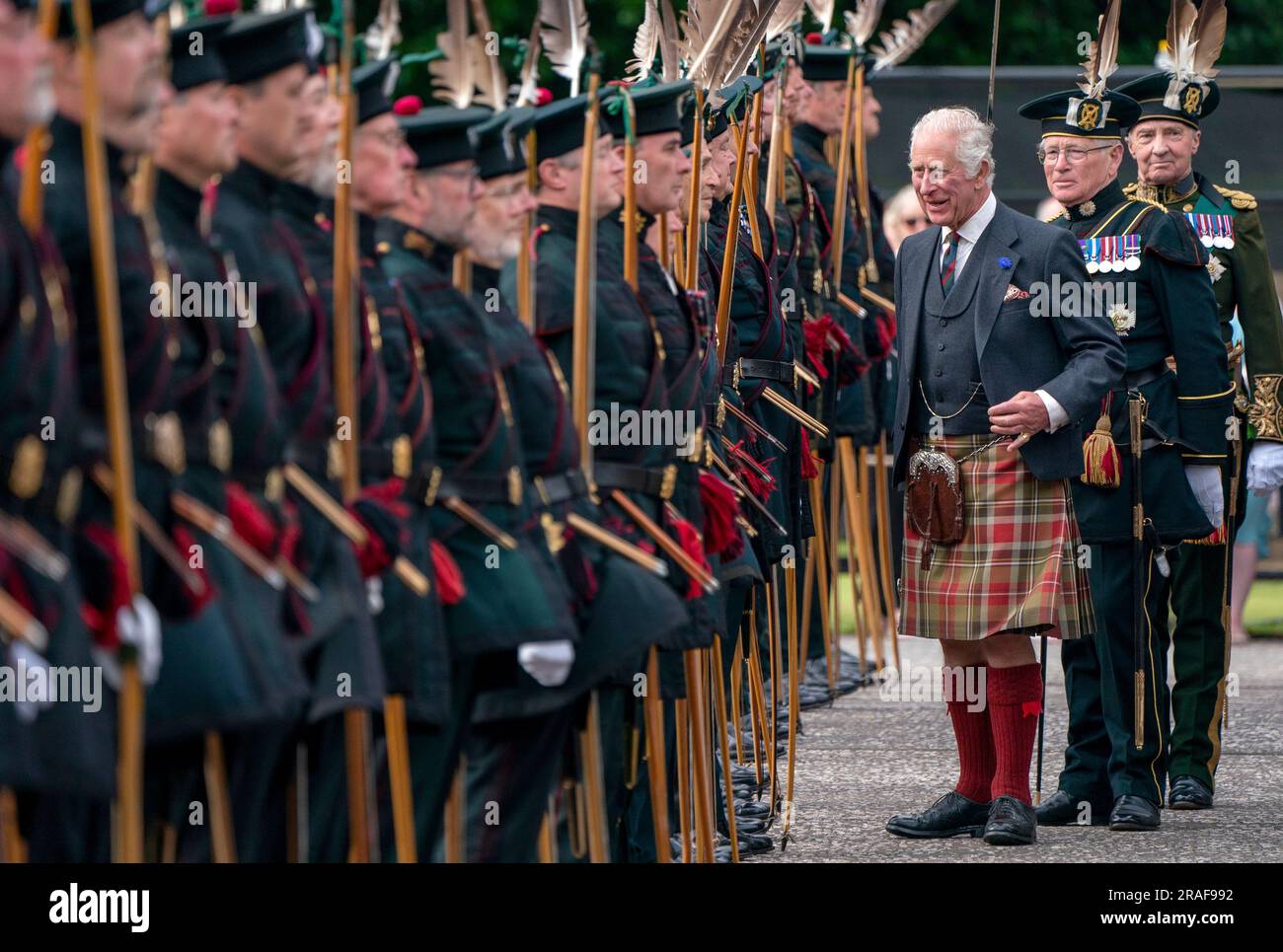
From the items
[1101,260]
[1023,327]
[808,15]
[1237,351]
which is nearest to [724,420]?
[1023,327]

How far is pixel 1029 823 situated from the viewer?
23.0 feet

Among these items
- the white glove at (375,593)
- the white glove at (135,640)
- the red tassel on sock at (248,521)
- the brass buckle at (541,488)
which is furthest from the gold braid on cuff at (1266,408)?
the white glove at (135,640)

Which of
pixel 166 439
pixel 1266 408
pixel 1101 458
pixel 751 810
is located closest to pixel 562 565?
pixel 166 439

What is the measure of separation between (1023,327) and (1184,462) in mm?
973

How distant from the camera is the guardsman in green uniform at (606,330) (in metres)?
5.48

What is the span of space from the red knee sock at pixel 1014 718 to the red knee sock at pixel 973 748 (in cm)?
13

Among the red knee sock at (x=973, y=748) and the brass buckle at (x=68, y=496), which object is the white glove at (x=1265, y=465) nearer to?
the red knee sock at (x=973, y=748)

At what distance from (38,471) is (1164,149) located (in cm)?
495

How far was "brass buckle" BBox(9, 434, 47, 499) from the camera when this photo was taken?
3555mm

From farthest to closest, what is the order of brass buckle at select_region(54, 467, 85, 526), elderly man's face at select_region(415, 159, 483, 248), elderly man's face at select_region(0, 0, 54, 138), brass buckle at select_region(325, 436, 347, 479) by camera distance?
1. elderly man's face at select_region(415, 159, 483, 248)
2. brass buckle at select_region(325, 436, 347, 479)
3. brass buckle at select_region(54, 467, 85, 526)
4. elderly man's face at select_region(0, 0, 54, 138)

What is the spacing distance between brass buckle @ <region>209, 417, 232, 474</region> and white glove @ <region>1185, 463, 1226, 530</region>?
4.22 m

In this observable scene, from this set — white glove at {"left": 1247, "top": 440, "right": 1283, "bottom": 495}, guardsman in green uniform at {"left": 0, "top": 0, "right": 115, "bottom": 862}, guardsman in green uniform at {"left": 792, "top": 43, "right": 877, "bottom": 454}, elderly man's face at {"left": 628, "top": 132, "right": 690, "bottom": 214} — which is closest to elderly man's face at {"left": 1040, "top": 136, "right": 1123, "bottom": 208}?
white glove at {"left": 1247, "top": 440, "right": 1283, "bottom": 495}

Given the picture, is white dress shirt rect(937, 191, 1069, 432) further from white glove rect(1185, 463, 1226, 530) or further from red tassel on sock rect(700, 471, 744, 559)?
red tassel on sock rect(700, 471, 744, 559)
